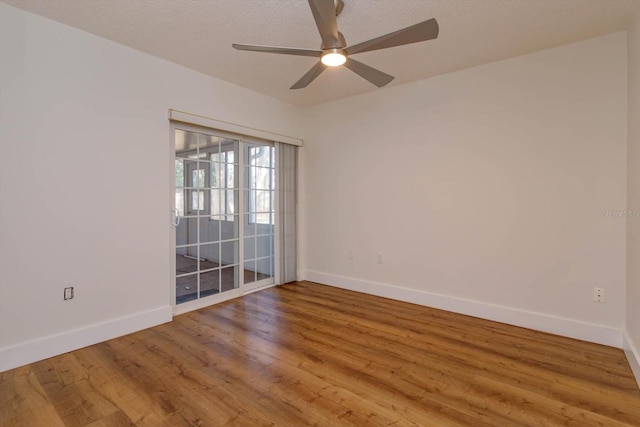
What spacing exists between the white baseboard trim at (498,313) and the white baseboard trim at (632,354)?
12cm

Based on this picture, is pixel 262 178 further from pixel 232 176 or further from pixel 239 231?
pixel 239 231

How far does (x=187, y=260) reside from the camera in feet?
11.4

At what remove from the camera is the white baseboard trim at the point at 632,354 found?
2119 millimetres

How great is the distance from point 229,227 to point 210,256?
437mm

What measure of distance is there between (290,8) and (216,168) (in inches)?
79.7

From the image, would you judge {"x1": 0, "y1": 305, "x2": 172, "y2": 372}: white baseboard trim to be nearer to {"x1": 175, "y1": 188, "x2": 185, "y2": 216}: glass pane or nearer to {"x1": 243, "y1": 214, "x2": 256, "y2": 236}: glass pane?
{"x1": 175, "y1": 188, "x2": 185, "y2": 216}: glass pane

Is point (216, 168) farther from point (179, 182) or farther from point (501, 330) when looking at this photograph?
point (501, 330)

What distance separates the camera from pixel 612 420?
1.74m

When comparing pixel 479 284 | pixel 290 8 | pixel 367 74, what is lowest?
pixel 479 284

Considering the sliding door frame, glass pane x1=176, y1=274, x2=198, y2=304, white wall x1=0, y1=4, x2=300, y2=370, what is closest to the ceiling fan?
white wall x1=0, y1=4, x2=300, y2=370

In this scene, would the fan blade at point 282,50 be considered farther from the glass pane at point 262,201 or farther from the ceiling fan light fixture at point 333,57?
the glass pane at point 262,201

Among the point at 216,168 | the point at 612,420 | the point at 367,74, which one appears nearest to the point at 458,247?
the point at 612,420

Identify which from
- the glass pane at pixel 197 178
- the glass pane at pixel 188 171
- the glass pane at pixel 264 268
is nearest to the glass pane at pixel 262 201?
the glass pane at pixel 264 268

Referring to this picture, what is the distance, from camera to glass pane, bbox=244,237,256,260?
13.8ft
